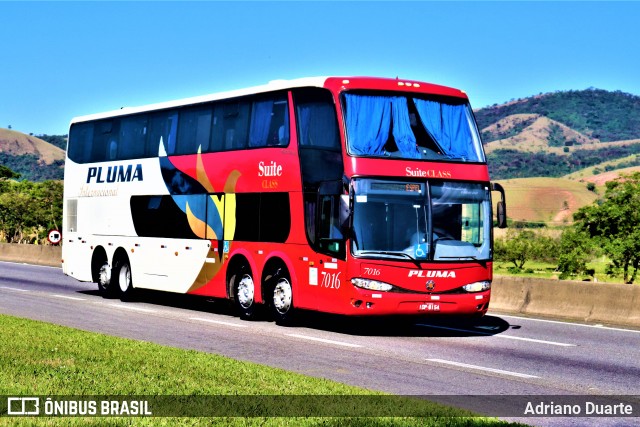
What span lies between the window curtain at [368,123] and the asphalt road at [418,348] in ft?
10.2

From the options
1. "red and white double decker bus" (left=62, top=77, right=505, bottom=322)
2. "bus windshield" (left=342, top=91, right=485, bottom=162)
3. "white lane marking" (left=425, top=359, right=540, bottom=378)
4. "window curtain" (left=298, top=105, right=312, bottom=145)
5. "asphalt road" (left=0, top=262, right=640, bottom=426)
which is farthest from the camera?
"window curtain" (left=298, top=105, right=312, bottom=145)

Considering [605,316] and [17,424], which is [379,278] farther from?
[17,424]

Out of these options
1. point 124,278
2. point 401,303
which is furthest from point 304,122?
point 124,278

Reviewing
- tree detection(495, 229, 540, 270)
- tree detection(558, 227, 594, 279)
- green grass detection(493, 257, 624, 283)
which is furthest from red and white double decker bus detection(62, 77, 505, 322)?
tree detection(495, 229, 540, 270)

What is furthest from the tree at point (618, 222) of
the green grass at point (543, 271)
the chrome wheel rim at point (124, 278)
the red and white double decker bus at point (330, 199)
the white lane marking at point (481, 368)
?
the white lane marking at point (481, 368)

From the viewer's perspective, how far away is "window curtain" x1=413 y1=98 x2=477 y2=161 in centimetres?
1828

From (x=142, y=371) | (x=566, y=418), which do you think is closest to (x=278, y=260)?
(x=142, y=371)

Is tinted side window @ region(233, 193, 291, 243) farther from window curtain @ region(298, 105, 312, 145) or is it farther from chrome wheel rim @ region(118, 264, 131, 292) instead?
chrome wheel rim @ region(118, 264, 131, 292)

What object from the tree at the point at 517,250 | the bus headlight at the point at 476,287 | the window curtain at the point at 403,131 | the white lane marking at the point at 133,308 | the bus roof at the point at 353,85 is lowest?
the tree at the point at 517,250

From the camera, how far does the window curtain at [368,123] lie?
17.5 meters

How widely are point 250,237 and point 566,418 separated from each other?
35.6ft

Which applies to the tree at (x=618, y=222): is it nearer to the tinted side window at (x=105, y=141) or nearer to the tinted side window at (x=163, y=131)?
the tinted side window at (x=105, y=141)

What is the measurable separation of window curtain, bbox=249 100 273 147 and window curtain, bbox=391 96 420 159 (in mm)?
2681

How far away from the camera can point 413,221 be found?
1744 centimetres
